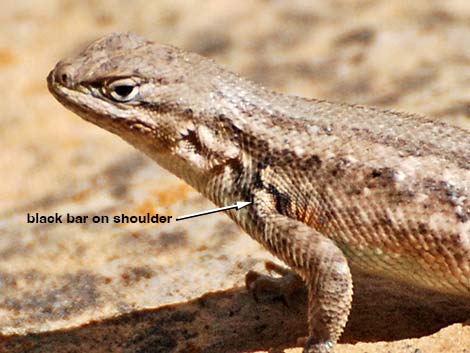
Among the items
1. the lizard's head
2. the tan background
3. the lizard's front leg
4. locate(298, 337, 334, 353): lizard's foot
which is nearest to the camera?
the lizard's front leg

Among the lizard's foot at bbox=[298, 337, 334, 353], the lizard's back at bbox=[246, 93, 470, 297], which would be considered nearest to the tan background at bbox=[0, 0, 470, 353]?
the lizard's foot at bbox=[298, 337, 334, 353]

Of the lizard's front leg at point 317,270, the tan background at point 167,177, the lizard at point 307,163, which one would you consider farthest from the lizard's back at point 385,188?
the tan background at point 167,177

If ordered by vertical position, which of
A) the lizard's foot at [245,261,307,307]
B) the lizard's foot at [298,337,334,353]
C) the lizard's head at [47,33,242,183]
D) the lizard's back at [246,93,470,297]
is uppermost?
the lizard's head at [47,33,242,183]

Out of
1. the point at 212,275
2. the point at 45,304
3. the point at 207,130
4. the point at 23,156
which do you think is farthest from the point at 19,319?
the point at 23,156

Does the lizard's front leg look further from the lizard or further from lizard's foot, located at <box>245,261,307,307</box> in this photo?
lizard's foot, located at <box>245,261,307,307</box>

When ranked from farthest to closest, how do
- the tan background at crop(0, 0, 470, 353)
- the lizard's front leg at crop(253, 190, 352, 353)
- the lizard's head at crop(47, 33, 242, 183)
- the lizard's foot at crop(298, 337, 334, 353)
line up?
the tan background at crop(0, 0, 470, 353), the lizard's head at crop(47, 33, 242, 183), the lizard's foot at crop(298, 337, 334, 353), the lizard's front leg at crop(253, 190, 352, 353)
